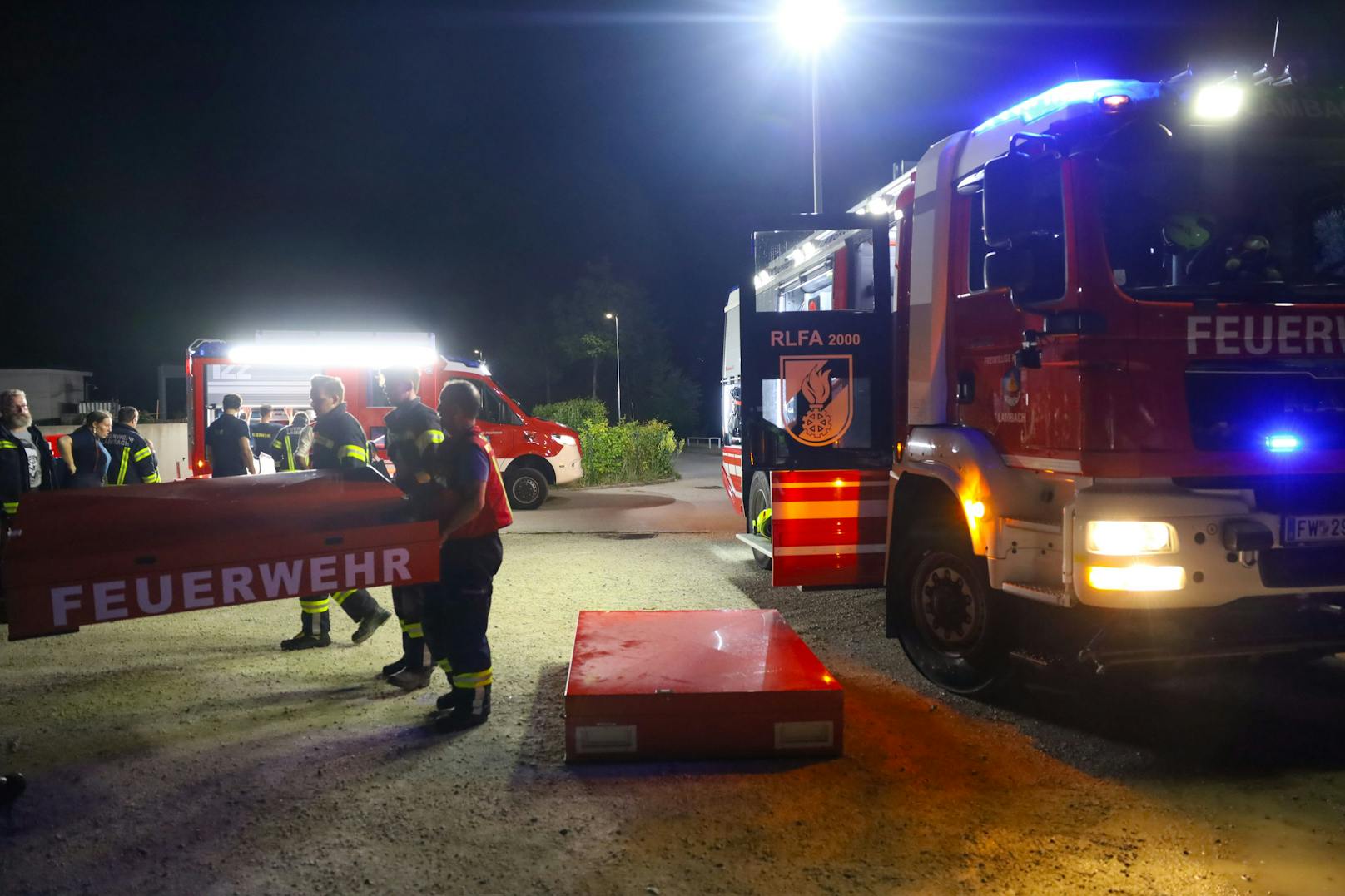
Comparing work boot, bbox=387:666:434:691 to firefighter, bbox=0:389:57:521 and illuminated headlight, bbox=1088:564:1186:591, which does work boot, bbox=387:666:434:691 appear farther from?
illuminated headlight, bbox=1088:564:1186:591

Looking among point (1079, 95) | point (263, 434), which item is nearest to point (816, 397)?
point (1079, 95)

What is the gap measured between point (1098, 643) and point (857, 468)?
226cm

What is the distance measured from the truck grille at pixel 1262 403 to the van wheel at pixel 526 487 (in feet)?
41.1

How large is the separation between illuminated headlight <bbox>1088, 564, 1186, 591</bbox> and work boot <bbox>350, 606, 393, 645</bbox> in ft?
15.7

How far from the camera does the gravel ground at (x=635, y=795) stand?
3301 mm

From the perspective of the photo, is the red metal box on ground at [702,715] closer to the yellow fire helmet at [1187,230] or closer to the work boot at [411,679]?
the work boot at [411,679]

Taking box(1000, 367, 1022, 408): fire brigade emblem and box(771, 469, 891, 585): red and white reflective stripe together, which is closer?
box(1000, 367, 1022, 408): fire brigade emblem

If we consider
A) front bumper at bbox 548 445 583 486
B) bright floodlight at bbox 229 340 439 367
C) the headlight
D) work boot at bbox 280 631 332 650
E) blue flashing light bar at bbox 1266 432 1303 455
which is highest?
bright floodlight at bbox 229 340 439 367

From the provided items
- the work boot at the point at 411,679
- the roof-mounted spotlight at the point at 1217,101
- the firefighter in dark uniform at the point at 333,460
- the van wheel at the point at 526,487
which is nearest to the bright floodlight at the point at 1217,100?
the roof-mounted spotlight at the point at 1217,101

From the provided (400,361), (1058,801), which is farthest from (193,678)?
(400,361)

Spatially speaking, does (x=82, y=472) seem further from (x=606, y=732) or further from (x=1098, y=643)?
(x=1098, y=643)

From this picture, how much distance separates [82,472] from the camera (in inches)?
322

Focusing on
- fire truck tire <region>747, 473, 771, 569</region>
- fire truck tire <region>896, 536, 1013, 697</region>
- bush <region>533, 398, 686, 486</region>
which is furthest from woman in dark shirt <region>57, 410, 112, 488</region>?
bush <region>533, 398, 686, 486</region>

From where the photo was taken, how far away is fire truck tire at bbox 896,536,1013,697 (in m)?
4.95
